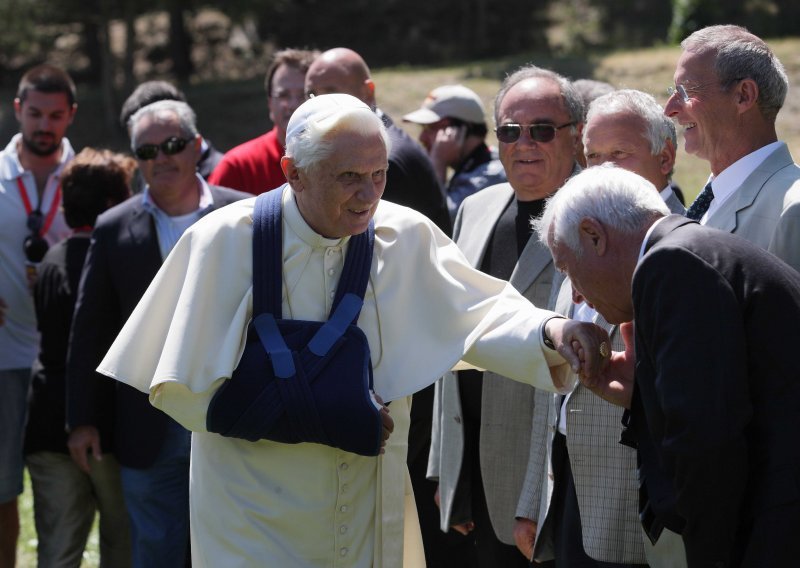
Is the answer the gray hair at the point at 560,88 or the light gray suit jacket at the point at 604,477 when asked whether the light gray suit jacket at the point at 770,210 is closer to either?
the light gray suit jacket at the point at 604,477

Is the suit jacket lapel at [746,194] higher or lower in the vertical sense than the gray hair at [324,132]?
lower

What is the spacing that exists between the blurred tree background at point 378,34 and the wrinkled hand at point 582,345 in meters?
23.5

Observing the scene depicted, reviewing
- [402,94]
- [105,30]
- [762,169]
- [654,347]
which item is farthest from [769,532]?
[105,30]

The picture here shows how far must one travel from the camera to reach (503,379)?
169 inches

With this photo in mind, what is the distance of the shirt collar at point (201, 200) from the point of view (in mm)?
5152

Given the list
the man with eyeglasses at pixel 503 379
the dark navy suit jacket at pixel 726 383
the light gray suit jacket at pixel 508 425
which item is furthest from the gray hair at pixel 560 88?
the dark navy suit jacket at pixel 726 383

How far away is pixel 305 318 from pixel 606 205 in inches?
41.4

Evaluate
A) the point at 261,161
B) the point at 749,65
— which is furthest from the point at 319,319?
the point at 261,161

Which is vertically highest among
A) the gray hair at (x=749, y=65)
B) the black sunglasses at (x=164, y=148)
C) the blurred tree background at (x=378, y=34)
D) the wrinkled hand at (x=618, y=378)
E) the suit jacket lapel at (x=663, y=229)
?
the gray hair at (x=749, y=65)

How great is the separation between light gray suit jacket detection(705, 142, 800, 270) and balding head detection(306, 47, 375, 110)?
2536mm

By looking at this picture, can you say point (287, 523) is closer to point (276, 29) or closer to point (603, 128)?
point (603, 128)

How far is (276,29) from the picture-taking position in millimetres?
28422

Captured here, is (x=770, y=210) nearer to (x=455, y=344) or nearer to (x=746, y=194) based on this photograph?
(x=746, y=194)

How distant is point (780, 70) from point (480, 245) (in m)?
1.34
